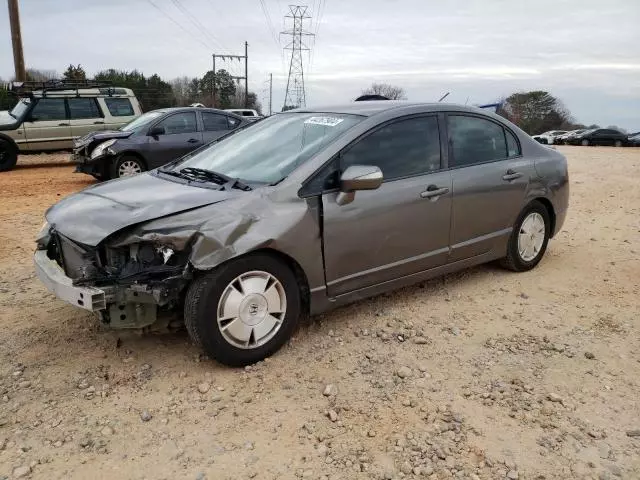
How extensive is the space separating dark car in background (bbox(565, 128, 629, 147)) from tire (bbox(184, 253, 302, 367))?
127 feet

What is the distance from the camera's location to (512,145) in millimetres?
5039

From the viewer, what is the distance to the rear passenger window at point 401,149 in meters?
3.92

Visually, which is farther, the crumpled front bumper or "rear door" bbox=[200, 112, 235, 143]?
"rear door" bbox=[200, 112, 235, 143]

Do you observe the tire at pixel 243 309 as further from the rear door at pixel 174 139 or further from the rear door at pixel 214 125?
the rear door at pixel 214 125

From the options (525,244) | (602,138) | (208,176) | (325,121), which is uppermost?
(325,121)

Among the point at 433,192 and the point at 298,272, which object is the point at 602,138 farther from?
the point at 298,272

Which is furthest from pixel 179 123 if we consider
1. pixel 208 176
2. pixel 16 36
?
pixel 16 36

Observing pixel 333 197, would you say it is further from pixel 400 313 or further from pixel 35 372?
pixel 35 372

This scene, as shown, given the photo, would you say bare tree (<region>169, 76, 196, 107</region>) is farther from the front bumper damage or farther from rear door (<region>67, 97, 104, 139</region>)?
the front bumper damage

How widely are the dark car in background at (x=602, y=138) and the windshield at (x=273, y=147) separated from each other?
37.9 m

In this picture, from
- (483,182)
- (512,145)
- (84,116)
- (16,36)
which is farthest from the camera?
(16,36)

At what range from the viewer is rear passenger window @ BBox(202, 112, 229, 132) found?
1113 centimetres

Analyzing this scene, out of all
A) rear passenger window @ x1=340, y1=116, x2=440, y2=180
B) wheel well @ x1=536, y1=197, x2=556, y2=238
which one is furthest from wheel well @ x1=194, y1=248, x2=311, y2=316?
wheel well @ x1=536, y1=197, x2=556, y2=238

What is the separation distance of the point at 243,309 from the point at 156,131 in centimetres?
795
